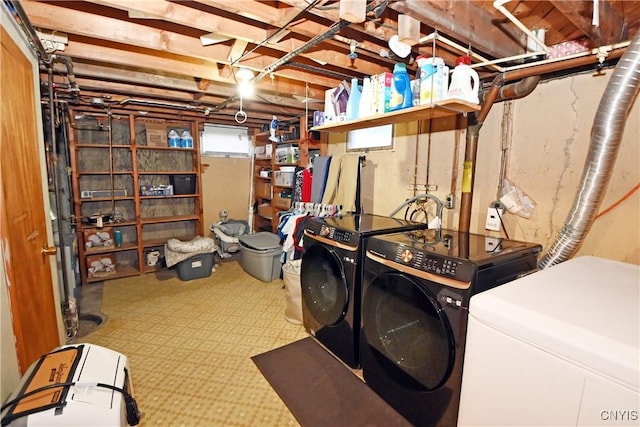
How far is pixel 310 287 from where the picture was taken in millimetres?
2348

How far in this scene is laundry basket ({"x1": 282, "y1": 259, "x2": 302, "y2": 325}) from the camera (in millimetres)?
2627

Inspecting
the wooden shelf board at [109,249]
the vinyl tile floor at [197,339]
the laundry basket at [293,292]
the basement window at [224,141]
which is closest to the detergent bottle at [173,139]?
the basement window at [224,141]

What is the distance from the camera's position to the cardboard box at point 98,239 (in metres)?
3.77

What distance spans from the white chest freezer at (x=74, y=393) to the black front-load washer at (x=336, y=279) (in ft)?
4.02

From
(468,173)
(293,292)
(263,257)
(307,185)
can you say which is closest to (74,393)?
(293,292)

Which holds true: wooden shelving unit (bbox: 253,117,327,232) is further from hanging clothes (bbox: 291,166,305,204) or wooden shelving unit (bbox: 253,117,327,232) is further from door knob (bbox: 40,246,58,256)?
door knob (bbox: 40,246,58,256)

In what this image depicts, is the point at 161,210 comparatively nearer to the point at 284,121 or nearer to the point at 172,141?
the point at 172,141

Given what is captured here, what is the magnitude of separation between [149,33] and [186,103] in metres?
1.74

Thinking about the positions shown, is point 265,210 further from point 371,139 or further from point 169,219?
point 371,139

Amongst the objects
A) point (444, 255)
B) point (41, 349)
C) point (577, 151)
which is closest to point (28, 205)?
point (41, 349)

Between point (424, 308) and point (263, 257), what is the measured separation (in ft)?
8.17

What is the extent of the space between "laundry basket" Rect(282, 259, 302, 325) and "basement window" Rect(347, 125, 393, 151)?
1.36 meters

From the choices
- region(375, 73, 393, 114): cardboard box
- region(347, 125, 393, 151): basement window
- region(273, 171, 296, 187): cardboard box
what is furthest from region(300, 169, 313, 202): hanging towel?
region(375, 73, 393, 114): cardboard box

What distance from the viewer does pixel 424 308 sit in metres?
1.42
